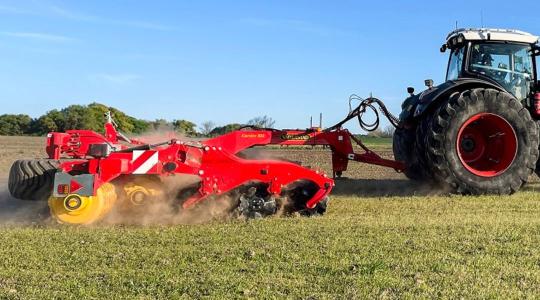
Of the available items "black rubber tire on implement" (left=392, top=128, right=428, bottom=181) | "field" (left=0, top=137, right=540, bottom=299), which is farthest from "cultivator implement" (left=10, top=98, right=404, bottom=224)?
"black rubber tire on implement" (left=392, top=128, right=428, bottom=181)

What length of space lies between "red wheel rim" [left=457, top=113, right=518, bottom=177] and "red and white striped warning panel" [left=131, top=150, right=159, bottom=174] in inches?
182

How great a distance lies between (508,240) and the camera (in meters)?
4.89

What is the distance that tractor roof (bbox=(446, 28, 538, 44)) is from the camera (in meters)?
8.95

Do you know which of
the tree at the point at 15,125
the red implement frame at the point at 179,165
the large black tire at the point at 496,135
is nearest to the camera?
the red implement frame at the point at 179,165

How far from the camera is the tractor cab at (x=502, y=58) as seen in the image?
898 centimetres

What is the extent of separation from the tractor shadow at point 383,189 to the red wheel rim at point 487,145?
2.43 feet

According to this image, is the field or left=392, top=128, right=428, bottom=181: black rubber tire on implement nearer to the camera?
the field

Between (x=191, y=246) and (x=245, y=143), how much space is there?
323 cm

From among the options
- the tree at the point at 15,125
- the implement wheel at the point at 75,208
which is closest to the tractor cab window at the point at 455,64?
the implement wheel at the point at 75,208

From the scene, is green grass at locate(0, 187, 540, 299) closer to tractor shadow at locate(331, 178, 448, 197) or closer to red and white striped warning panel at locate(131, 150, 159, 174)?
red and white striped warning panel at locate(131, 150, 159, 174)

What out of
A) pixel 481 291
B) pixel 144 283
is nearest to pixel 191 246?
pixel 144 283

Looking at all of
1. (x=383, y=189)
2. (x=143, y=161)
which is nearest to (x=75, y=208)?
(x=143, y=161)

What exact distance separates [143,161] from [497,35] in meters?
6.11

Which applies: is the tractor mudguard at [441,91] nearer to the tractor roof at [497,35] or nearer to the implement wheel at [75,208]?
the tractor roof at [497,35]
